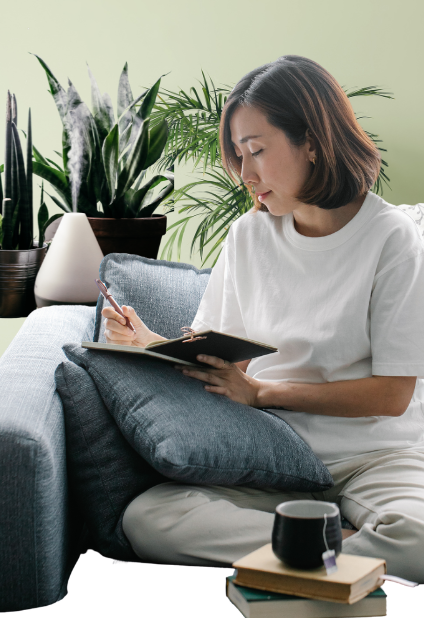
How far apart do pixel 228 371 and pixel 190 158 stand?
74.5 inches

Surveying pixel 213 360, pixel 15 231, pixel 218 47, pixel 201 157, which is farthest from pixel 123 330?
pixel 218 47

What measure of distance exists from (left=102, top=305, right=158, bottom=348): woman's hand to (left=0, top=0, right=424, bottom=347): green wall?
1.67 m

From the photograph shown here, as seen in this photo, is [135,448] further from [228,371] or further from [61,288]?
[61,288]

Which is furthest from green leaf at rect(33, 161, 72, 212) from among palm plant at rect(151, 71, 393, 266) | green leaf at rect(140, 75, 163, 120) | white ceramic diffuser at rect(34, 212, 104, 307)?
palm plant at rect(151, 71, 393, 266)

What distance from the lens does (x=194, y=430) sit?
39.7 inches

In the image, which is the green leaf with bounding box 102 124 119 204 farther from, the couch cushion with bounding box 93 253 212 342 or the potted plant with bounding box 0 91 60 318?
the couch cushion with bounding box 93 253 212 342

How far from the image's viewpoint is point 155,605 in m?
0.84

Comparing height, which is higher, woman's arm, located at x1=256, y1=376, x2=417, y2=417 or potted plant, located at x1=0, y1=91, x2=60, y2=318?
potted plant, located at x1=0, y1=91, x2=60, y2=318

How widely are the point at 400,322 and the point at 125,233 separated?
1022 millimetres

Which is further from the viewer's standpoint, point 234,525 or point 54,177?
point 54,177

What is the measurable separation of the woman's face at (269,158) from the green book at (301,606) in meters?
0.75

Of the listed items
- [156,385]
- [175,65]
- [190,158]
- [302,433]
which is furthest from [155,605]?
[175,65]

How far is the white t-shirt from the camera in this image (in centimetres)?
115

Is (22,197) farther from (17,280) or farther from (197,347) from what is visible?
(197,347)
